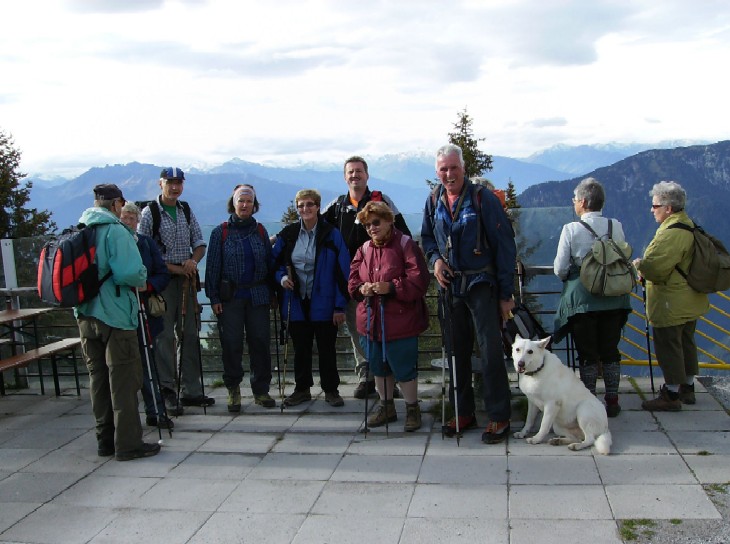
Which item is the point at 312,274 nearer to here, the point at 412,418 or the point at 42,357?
the point at 412,418

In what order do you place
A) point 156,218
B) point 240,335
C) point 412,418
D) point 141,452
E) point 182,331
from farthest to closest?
point 182,331 < point 240,335 < point 156,218 < point 412,418 < point 141,452

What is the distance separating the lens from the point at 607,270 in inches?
213

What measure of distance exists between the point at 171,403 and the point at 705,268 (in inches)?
187

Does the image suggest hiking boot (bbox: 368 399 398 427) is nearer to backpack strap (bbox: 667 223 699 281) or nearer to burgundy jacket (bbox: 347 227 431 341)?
burgundy jacket (bbox: 347 227 431 341)

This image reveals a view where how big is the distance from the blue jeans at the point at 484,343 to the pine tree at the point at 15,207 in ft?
102

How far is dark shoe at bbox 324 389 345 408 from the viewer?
6.48 metres

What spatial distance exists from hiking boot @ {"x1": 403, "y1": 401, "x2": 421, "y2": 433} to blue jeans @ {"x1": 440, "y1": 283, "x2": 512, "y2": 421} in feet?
1.42

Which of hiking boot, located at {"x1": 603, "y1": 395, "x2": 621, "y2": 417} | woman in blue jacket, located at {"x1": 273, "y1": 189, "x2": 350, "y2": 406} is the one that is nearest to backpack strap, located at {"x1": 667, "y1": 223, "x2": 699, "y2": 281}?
hiking boot, located at {"x1": 603, "y1": 395, "x2": 621, "y2": 417}

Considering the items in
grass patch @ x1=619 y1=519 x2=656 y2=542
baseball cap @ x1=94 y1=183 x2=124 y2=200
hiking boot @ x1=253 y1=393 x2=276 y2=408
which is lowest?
grass patch @ x1=619 y1=519 x2=656 y2=542

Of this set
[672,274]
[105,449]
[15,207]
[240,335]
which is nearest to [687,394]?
[672,274]

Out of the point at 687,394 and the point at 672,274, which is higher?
the point at 672,274

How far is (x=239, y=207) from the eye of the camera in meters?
6.16

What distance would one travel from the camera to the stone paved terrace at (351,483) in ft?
13.1

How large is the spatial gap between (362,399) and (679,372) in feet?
9.18
